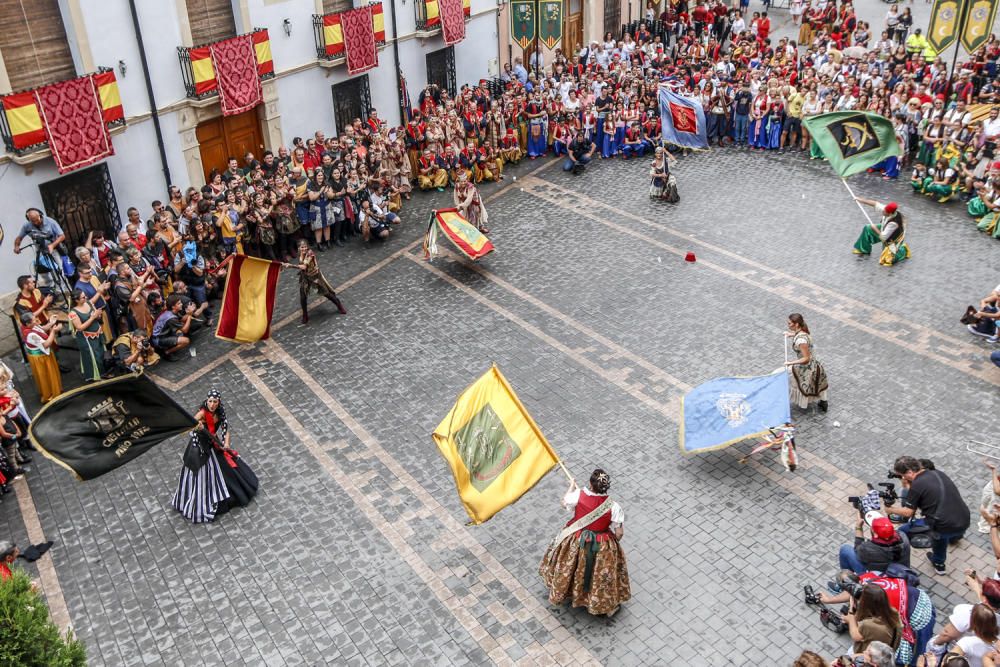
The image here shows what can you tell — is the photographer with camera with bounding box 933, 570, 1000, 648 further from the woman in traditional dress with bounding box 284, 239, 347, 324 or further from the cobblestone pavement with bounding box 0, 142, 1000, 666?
the woman in traditional dress with bounding box 284, 239, 347, 324

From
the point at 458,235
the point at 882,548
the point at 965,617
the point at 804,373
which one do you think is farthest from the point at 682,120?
the point at 965,617

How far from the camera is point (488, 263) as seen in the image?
18.3 metres

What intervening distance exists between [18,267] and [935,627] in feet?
50.2

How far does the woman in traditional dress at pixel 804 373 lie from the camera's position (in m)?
12.6

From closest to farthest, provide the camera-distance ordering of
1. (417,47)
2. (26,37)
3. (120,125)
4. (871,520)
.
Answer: (871,520) → (26,37) → (120,125) → (417,47)

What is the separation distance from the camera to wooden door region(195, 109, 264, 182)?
19.7m

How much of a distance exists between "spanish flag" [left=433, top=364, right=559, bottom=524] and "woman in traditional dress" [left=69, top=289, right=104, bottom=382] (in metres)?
7.73

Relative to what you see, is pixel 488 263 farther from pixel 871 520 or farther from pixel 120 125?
pixel 871 520

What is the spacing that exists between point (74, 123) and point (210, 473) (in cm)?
832

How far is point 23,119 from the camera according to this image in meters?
15.1

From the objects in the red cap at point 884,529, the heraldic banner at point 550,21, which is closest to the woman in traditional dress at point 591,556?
the red cap at point 884,529

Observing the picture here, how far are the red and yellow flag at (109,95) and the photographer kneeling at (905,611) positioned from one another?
590 inches

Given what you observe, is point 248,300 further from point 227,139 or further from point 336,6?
point 336,6

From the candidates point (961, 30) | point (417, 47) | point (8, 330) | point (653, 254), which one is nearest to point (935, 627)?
point (653, 254)
